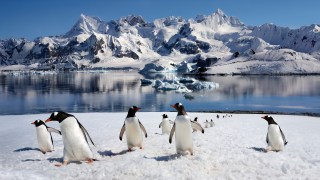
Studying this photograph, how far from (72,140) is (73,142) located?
0.06m

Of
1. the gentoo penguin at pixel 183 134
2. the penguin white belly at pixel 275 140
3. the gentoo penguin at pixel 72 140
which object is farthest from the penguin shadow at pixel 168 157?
the penguin white belly at pixel 275 140

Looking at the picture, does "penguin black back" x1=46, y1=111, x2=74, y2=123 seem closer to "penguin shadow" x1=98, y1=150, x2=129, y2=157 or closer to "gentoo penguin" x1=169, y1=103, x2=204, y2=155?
"penguin shadow" x1=98, y1=150, x2=129, y2=157

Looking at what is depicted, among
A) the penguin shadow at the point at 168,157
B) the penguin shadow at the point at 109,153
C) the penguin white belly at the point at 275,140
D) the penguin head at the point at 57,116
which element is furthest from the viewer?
the penguin white belly at the point at 275,140

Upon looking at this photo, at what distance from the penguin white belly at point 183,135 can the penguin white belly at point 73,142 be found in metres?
2.28

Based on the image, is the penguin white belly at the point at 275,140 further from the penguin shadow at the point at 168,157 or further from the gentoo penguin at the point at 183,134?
the penguin shadow at the point at 168,157

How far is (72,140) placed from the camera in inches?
337

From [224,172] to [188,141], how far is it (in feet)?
4.67

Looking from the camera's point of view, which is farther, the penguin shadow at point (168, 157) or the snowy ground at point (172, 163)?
the penguin shadow at point (168, 157)

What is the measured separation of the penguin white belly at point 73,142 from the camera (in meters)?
8.58

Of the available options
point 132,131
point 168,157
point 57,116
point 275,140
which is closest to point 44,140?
point 57,116

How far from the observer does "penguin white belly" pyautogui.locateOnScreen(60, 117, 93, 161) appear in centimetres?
858

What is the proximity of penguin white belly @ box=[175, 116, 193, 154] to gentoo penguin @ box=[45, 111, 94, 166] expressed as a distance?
226 centimetres

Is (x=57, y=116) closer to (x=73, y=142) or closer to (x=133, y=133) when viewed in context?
(x=73, y=142)

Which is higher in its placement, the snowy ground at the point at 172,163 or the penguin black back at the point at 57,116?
the penguin black back at the point at 57,116
